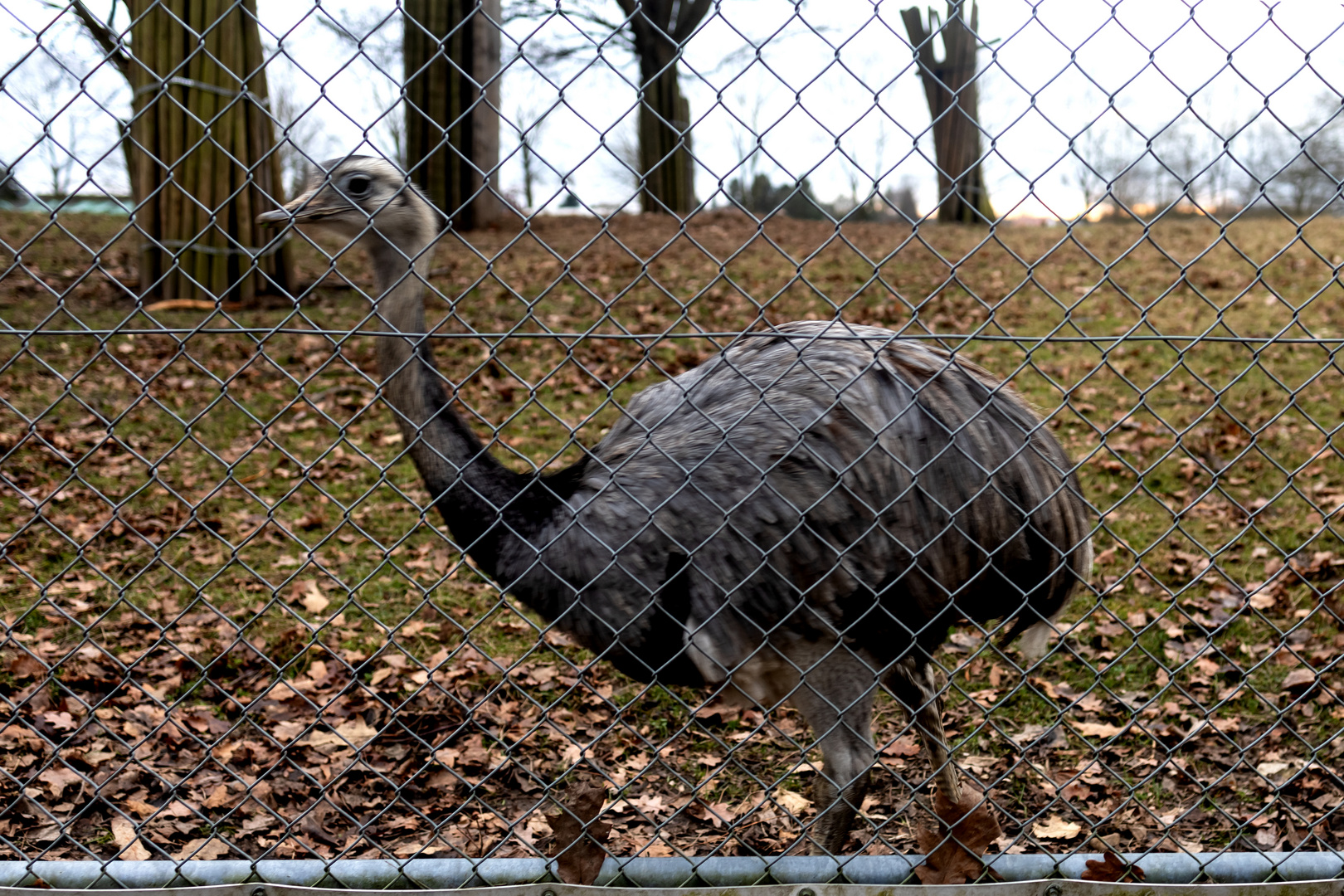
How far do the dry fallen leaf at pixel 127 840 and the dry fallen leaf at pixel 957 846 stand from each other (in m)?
2.20

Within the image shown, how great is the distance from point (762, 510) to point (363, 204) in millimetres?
1395

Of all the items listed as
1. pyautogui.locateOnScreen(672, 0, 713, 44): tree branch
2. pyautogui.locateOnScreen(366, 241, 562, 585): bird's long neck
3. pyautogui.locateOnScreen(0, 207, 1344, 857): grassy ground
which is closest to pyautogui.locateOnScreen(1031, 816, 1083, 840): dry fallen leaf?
pyautogui.locateOnScreen(0, 207, 1344, 857): grassy ground

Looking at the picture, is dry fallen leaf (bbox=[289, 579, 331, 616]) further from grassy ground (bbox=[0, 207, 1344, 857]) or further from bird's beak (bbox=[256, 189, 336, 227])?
bird's beak (bbox=[256, 189, 336, 227])

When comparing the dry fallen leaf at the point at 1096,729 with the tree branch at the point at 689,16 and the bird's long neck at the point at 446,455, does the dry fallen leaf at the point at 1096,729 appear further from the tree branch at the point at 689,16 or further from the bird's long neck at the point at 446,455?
the tree branch at the point at 689,16

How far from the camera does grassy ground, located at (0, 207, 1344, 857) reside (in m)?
2.97

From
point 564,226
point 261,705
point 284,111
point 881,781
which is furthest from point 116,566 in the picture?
point 564,226

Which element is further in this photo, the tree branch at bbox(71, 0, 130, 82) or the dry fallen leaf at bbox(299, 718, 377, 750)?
the dry fallen leaf at bbox(299, 718, 377, 750)

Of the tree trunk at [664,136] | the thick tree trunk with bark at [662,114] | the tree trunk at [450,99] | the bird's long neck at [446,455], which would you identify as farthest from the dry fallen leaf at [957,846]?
the tree trunk at [664,136]

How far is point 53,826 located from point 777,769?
2.30 meters

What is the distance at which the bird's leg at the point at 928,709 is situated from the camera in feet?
11.4

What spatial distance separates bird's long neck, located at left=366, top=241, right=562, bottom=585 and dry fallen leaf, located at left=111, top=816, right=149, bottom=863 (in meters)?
1.33

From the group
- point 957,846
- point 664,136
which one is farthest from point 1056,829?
Answer: point 664,136

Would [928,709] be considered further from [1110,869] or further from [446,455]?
[446,455]

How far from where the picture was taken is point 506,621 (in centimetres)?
502
